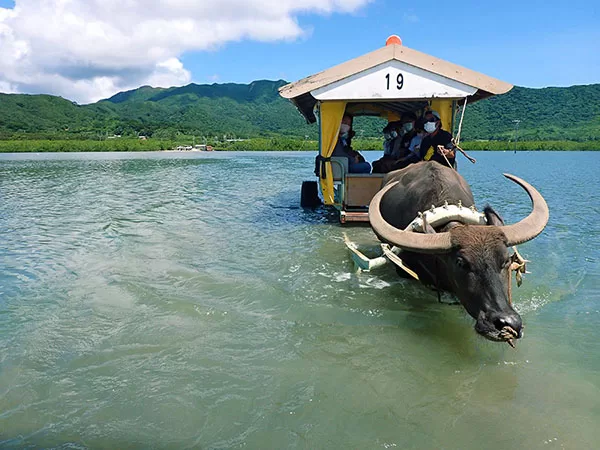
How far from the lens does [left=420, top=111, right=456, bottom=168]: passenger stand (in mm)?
7367

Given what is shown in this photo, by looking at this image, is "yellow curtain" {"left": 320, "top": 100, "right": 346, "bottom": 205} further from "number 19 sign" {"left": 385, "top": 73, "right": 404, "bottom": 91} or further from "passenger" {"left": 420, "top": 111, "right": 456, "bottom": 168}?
"passenger" {"left": 420, "top": 111, "right": 456, "bottom": 168}

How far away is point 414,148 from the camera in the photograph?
8312 mm

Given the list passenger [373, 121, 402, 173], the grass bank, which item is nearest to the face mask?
passenger [373, 121, 402, 173]

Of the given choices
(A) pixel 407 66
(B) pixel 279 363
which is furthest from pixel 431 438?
(A) pixel 407 66

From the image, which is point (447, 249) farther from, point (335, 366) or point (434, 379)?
point (335, 366)

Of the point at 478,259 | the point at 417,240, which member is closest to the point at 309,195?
the point at 417,240

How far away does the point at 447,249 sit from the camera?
3.35 metres

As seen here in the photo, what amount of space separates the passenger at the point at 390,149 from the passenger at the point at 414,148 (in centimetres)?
43

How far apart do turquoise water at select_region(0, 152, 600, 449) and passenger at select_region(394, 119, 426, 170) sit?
2.20m

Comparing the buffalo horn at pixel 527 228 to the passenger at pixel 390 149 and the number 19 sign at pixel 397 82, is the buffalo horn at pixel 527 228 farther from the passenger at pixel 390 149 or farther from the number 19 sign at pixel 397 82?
the passenger at pixel 390 149

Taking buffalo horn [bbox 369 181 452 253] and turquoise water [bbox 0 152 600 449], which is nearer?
turquoise water [bbox 0 152 600 449]

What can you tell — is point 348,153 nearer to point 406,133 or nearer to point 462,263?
point 406,133

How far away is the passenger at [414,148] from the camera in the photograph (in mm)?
7984

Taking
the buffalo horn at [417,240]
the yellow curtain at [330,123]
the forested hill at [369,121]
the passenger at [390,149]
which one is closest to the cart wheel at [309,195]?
the passenger at [390,149]
